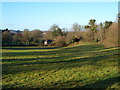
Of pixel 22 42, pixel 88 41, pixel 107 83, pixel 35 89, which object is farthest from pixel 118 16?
pixel 22 42

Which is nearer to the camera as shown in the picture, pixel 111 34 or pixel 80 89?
pixel 80 89

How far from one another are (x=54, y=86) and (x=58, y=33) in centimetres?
3946

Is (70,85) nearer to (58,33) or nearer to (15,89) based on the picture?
(15,89)

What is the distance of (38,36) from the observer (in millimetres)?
40656

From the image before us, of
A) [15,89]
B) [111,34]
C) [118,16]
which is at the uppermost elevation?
[118,16]

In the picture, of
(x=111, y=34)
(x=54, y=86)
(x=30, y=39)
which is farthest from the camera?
(x=30, y=39)

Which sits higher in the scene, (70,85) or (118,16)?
(118,16)

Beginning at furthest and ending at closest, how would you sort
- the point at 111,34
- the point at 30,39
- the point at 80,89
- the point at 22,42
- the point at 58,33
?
the point at 58,33 < the point at 30,39 < the point at 22,42 < the point at 111,34 < the point at 80,89

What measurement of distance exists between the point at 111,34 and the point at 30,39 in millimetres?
27968

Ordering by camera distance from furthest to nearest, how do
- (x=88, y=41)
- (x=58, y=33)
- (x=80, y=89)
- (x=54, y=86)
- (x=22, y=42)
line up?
(x=58, y=33), (x=22, y=42), (x=88, y=41), (x=54, y=86), (x=80, y=89)

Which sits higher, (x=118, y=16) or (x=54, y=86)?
(x=118, y=16)

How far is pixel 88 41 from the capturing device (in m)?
34.2

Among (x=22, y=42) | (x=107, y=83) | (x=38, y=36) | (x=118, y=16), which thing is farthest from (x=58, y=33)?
(x=107, y=83)

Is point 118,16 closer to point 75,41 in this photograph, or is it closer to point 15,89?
point 15,89
